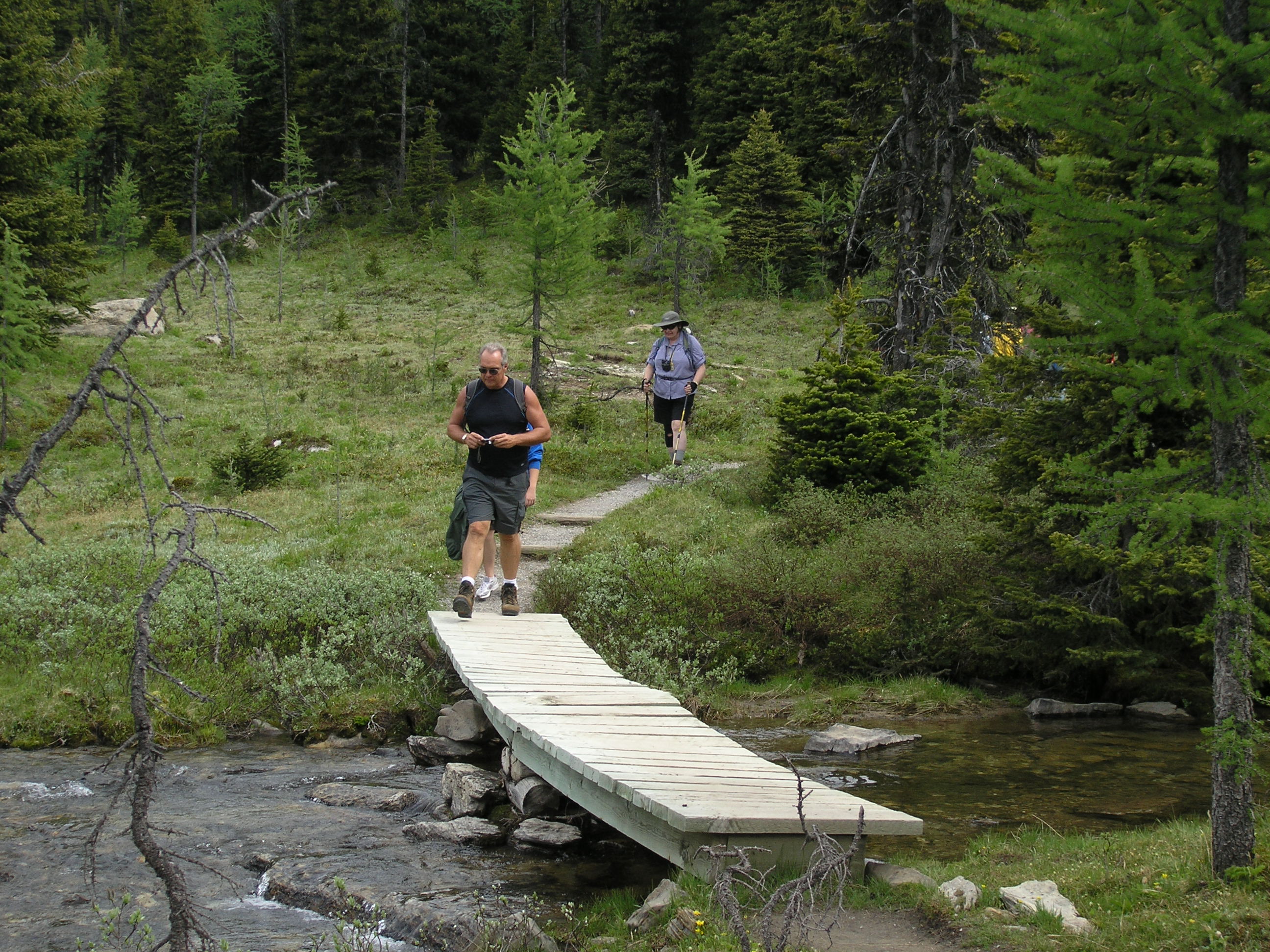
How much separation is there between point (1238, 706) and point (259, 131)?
236 ft

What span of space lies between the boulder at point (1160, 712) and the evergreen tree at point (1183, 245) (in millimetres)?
5474

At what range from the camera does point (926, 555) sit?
11219 millimetres

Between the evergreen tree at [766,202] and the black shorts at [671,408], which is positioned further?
the evergreen tree at [766,202]

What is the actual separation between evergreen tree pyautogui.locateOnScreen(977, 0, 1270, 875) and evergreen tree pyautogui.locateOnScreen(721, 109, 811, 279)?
1601 inches

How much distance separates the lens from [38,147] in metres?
26.4

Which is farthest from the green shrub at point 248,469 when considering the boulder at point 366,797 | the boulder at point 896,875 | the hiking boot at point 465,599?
the boulder at point 896,875

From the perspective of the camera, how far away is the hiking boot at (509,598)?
10.0m

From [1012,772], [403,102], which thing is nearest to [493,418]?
[1012,772]

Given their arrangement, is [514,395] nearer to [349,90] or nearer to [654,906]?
[654,906]

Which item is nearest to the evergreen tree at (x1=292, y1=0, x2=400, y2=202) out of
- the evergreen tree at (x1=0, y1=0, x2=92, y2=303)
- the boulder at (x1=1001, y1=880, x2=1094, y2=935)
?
the evergreen tree at (x1=0, y1=0, x2=92, y2=303)

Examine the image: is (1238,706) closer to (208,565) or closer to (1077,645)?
(208,565)

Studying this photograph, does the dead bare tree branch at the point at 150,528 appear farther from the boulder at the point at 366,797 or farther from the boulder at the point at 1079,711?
the boulder at the point at 1079,711

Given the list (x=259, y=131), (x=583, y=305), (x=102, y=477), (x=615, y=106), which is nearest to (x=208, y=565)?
(x=102, y=477)

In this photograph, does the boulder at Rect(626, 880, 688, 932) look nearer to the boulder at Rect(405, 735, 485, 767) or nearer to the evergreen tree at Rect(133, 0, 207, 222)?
the boulder at Rect(405, 735, 485, 767)
